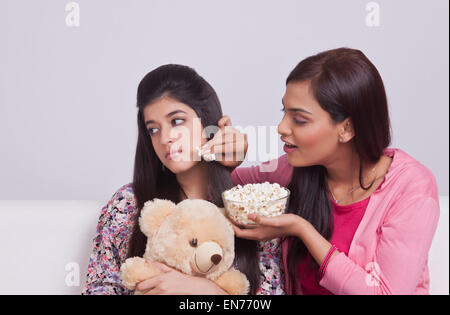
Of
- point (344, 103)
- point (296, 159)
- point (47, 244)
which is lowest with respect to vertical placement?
point (47, 244)

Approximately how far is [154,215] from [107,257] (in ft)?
0.92

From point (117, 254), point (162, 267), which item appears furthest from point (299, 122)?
point (117, 254)

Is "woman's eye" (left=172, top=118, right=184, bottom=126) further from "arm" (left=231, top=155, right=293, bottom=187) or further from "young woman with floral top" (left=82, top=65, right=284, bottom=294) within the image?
"arm" (left=231, top=155, right=293, bottom=187)

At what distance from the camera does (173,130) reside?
1211 mm

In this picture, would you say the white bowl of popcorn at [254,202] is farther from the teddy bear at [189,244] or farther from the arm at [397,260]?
the arm at [397,260]

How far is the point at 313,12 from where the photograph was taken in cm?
179

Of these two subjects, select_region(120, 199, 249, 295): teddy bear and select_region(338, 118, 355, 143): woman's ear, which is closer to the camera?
select_region(120, 199, 249, 295): teddy bear

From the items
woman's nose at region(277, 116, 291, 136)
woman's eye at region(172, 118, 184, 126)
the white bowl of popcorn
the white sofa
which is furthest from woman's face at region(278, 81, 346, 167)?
the white sofa

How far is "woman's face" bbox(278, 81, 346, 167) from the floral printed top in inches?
10.6

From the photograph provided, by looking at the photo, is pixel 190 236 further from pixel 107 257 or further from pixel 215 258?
pixel 107 257

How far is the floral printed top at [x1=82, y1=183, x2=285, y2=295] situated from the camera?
1258mm

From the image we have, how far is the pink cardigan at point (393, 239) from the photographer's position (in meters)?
1.12

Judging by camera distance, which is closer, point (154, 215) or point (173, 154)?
point (154, 215)

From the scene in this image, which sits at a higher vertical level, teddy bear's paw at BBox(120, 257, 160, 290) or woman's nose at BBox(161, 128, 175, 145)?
woman's nose at BBox(161, 128, 175, 145)
